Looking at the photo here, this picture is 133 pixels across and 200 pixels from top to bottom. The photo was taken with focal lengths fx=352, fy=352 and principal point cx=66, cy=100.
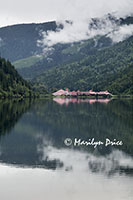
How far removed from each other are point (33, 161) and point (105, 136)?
14966 mm

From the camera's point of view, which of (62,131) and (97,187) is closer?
(97,187)

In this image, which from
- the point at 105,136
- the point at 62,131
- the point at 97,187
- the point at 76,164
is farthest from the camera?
the point at 62,131

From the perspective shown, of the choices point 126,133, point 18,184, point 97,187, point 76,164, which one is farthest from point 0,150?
point 126,133

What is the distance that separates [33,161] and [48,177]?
4.19 m

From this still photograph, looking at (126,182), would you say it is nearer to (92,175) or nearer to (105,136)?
(92,175)

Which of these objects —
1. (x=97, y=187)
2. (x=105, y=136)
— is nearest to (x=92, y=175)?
(x=97, y=187)

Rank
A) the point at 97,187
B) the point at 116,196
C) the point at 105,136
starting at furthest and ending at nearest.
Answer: the point at 105,136 < the point at 97,187 < the point at 116,196

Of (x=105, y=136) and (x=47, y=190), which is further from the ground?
(x=105, y=136)

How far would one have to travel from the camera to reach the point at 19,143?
33.7 metres

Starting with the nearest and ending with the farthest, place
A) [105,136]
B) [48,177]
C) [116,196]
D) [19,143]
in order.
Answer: [116,196], [48,177], [19,143], [105,136]

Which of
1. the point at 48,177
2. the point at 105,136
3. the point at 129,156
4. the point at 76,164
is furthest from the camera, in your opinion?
the point at 105,136

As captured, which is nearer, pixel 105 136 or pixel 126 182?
pixel 126 182

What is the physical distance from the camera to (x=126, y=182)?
830 inches

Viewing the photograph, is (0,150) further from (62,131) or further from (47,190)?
(62,131)
